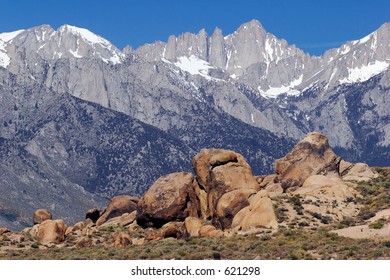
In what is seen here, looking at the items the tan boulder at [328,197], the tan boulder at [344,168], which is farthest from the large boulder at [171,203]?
the tan boulder at [344,168]

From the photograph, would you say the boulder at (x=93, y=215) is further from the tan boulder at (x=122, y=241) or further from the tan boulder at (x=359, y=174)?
the tan boulder at (x=359, y=174)

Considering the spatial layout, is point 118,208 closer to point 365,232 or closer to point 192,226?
point 192,226

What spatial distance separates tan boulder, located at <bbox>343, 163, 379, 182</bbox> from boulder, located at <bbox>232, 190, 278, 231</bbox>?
28.7m

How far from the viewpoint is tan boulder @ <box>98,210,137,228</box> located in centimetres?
13512

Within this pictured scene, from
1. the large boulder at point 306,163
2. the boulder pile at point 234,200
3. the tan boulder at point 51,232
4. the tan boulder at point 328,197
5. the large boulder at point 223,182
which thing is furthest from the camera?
the large boulder at point 306,163

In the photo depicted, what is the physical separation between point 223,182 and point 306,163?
1597 cm

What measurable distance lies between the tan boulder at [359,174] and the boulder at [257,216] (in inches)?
1131

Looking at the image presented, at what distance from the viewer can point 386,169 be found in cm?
14400

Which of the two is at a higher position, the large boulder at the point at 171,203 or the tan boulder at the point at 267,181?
the tan boulder at the point at 267,181

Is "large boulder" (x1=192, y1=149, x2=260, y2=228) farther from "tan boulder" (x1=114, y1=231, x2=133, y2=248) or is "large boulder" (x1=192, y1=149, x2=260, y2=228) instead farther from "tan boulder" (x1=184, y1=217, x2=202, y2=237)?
"tan boulder" (x1=114, y1=231, x2=133, y2=248)

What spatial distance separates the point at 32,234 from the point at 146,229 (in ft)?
51.2

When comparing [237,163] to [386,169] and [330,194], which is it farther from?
[386,169]

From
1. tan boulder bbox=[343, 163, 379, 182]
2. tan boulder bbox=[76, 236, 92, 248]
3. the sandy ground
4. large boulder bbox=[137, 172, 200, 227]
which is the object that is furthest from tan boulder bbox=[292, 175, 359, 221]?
tan boulder bbox=[76, 236, 92, 248]

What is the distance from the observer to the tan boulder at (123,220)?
135125mm
